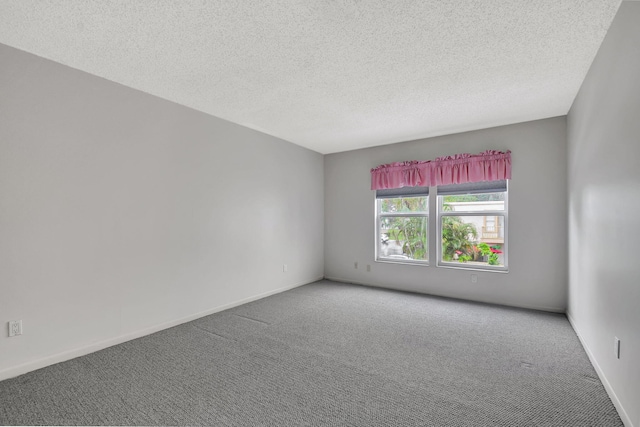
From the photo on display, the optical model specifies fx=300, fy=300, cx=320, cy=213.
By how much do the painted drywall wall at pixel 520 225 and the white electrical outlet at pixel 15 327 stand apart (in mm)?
4190

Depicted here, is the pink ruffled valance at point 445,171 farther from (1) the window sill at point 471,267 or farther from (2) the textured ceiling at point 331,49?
(1) the window sill at point 471,267

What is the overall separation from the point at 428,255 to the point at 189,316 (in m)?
3.39

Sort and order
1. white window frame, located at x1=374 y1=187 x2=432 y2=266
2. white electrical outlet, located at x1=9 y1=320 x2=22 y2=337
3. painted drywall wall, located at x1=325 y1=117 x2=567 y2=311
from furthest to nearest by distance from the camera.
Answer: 1. white window frame, located at x1=374 y1=187 x2=432 y2=266
2. painted drywall wall, located at x1=325 y1=117 x2=567 y2=311
3. white electrical outlet, located at x1=9 y1=320 x2=22 y2=337

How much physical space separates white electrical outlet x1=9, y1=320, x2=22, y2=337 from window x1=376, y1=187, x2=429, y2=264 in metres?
4.29

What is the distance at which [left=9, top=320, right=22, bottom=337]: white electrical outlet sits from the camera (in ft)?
7.13

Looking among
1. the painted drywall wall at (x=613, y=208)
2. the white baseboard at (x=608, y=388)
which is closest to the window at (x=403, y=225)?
the painted drywall wall at (x=613, y=208)

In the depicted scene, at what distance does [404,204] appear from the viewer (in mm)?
4906

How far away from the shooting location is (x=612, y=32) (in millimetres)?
1918

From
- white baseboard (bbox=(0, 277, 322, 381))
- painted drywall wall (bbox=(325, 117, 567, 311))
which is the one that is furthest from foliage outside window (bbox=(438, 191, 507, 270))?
white baseboard (bbox=(0, 277, 322, 381))

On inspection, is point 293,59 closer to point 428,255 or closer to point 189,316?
point 189,316

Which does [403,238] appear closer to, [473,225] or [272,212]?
[473,225]

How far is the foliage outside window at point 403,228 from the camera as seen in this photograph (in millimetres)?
4699

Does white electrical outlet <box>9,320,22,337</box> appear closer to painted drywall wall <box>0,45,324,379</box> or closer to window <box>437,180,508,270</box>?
painted drywall wall <box>0,45,324,379</box>

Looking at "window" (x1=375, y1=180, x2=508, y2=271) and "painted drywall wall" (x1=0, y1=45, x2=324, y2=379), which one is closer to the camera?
"painted drywall wall" (x1=0, y1=45, x2=324, y2=379)
